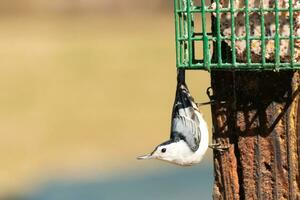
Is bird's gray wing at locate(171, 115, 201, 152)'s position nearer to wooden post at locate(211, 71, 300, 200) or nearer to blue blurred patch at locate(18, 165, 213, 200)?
wooden post at locate(211, 71, 300, 200)

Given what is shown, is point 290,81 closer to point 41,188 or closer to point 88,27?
point 41,188

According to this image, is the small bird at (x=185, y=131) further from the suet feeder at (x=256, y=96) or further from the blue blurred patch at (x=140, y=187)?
the blue blurred patch at (x=140, y=187)

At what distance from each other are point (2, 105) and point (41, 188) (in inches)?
375

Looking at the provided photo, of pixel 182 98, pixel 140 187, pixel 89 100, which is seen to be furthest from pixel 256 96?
pixel 89 100

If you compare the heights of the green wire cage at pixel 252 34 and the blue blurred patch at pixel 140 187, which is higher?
the green wire cage at pixel 252 34

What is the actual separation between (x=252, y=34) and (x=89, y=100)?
21.1 meters

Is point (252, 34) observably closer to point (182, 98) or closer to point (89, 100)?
point (182, 98)

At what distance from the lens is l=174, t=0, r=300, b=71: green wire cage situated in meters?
6.04

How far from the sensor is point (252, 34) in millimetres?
6141

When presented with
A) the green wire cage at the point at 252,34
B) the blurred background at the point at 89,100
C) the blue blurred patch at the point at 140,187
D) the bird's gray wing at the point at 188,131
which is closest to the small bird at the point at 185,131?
the bird's gray wing at the point at 188,131

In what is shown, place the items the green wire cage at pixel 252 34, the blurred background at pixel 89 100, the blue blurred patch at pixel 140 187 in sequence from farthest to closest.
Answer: the blurred background at pixel 89 100 < the blue blurred patch at pixel 140 187 < the green wire cage at pixel 252 34

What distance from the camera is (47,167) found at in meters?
20.5

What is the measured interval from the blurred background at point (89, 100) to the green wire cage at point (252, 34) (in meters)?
9.88

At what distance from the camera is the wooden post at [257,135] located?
605 cm
